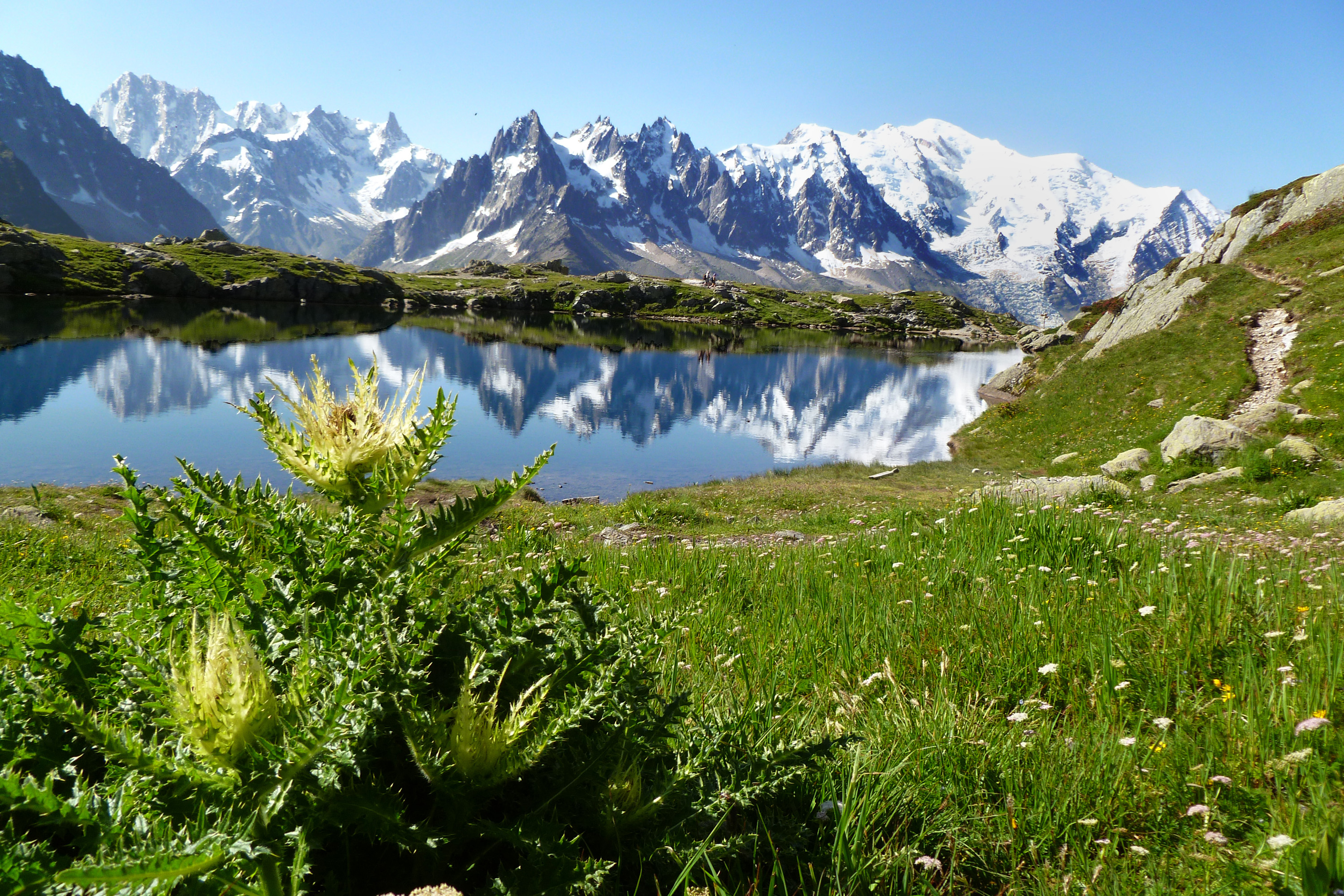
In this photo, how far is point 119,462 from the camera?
2111mm

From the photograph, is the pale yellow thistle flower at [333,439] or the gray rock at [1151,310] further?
the gray rock at [1151,310]

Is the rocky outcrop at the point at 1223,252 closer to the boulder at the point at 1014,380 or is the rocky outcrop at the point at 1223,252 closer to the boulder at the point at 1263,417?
the boulder at the point at 1014,380

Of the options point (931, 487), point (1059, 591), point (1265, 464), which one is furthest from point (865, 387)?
point (1059, 591)

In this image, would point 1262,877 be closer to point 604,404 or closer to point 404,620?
point 404,620

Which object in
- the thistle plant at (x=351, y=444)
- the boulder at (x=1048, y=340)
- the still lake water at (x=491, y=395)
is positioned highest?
the boulder at (x=1048, y=340)

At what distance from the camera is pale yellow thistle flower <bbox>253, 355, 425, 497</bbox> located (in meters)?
2.28

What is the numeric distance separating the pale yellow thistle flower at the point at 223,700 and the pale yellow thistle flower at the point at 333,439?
2.43 ft

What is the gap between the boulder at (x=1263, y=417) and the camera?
63.1 ft

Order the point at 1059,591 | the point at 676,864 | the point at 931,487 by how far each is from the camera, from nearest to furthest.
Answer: the point at 676,864
the point at 1059,591
the point at 931,487

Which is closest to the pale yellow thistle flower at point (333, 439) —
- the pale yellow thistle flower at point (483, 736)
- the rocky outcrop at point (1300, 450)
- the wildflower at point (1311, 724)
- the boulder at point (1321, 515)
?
the pale yellow thistle flower at point (483, 736)

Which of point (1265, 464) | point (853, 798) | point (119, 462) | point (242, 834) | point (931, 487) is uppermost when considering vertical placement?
point (119, 462)

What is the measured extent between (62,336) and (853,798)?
8631 centimetres

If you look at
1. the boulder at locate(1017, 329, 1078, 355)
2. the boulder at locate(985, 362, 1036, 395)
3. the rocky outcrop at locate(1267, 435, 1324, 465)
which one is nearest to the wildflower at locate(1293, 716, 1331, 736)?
the rocky outcrop at locate(1267, 435, 1324, 465)

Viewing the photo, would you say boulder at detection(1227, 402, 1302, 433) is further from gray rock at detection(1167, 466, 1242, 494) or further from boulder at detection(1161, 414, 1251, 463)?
gray rock at detection(1167, 466, 1242, 494)
